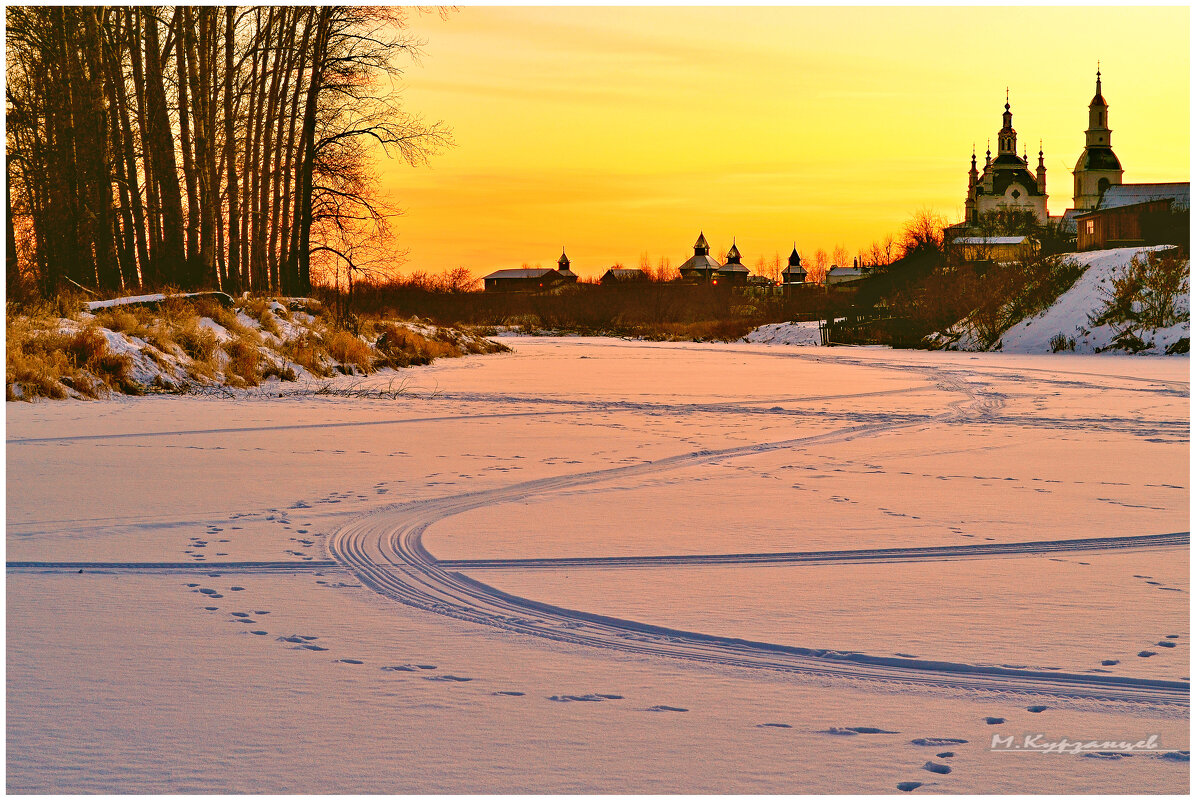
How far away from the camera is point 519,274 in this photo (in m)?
180

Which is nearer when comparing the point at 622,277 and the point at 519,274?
the point at 622,277

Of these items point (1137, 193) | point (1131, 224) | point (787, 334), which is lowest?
point (787, 334)

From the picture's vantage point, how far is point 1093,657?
404 centimetres

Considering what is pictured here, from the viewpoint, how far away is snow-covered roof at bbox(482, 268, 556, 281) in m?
178

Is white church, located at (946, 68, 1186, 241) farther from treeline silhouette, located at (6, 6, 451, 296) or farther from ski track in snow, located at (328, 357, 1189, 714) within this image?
ski track in snow, located at (328, 357, 1189, 714)

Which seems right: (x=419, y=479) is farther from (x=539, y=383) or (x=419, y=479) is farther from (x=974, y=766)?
(x=539, y=383)

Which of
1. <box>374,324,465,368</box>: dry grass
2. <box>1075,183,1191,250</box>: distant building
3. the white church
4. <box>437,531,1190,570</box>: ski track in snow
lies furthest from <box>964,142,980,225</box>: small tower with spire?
<box>437,531,1190,570</box>: ski track in snow

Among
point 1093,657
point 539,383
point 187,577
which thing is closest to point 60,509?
point 187,577

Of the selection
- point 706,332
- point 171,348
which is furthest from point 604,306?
point 171,348

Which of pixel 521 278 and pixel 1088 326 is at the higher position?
pixel 521 278

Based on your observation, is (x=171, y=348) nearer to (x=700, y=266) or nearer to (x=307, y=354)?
(x=307, y=354)

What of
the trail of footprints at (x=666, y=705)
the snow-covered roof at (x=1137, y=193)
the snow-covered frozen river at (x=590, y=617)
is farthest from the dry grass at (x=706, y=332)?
the trail of footprints at (x=666, y=705)

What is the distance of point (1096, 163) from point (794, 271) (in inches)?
2274

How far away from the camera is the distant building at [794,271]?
182 metres
